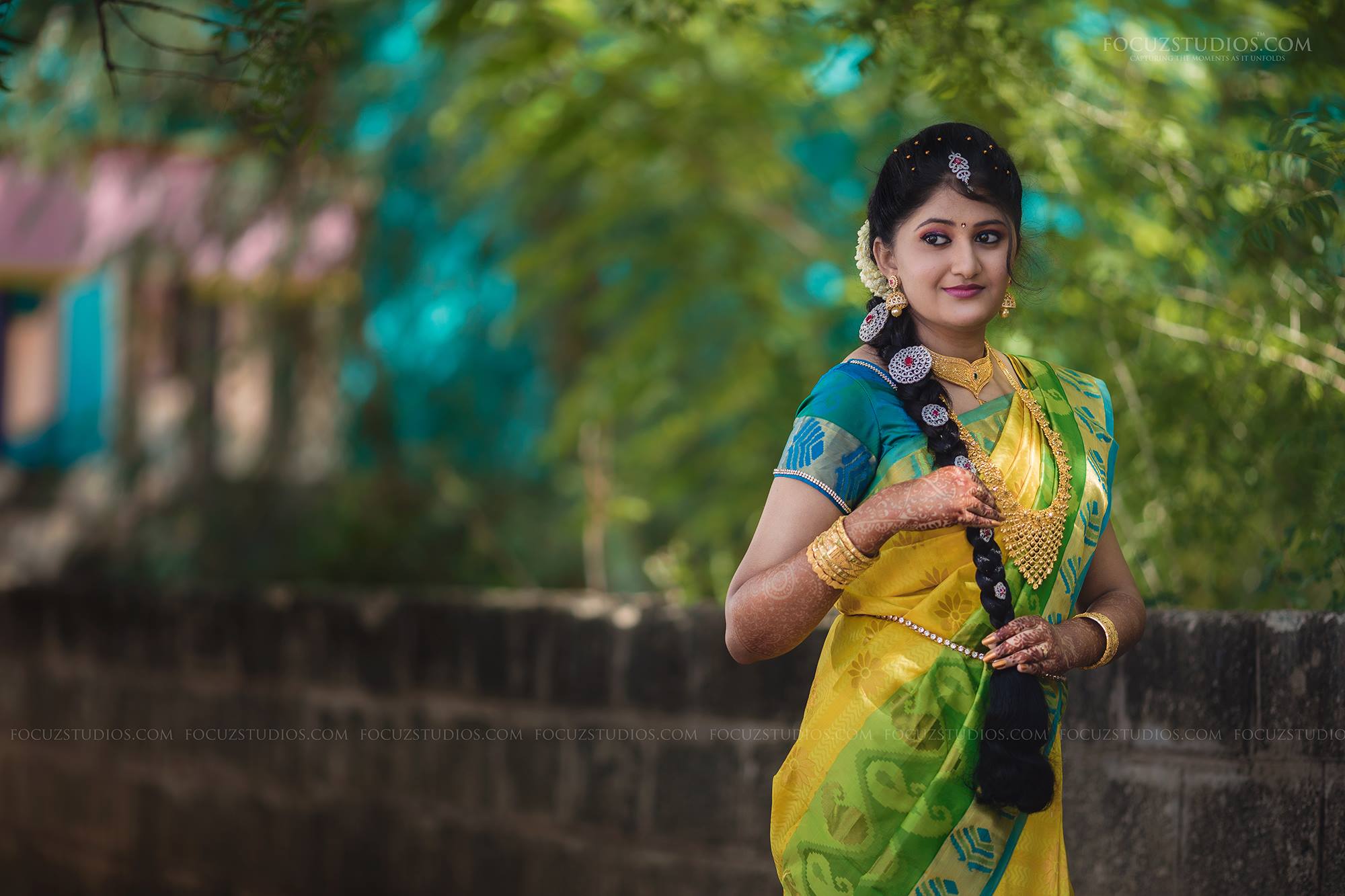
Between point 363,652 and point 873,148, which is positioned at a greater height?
point 873,148

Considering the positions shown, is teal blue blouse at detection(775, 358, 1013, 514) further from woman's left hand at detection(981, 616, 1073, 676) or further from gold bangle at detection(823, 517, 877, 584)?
woman's left hand at detection(981, 616, 1073, 676)

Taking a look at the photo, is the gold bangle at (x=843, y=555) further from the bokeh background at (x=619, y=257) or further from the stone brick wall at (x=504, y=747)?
the stone brick wall at (x=504, y=747)

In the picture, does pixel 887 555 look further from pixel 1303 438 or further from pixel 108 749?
pixel 108 749

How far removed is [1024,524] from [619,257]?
3995mm

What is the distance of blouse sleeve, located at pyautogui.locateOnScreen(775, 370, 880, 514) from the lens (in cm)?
187

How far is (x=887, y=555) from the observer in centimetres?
195

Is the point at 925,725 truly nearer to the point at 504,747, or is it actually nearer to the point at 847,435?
the point at 847,435

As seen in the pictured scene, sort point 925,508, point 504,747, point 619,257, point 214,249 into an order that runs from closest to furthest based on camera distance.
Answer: point 925,508 → point 504,747 → point 619,257 → point 214,249

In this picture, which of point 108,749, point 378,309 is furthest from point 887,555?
point 378,309

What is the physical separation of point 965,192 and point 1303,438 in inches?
59.0

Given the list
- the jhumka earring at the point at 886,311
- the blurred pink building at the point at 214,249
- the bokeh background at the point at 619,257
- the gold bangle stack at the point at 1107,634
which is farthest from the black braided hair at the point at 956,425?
the blurred pink building at the point at 214,249

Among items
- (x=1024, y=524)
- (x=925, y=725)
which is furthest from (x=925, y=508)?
(x=925, y=725)

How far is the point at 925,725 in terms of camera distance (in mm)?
1898

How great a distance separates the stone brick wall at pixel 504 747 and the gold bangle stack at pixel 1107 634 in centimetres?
83
